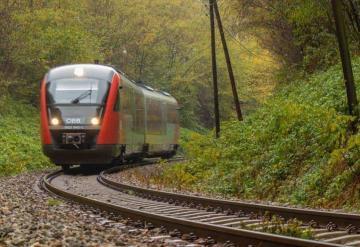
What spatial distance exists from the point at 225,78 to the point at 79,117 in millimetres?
31480

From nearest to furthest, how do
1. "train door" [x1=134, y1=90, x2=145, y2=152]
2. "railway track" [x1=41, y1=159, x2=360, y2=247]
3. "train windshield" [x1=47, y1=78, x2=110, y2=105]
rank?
"railway track" [x1=41, y1=159, x2=360, y2=247], "train windshield" [x1=47, y1=78, x2=110, y2=105], "train door" [x1=134, y1=90, x2=145, y2=152]

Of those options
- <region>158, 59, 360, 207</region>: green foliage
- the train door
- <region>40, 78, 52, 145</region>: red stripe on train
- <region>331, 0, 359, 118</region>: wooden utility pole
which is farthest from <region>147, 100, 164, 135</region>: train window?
<region>331, 0, 359, 118</region>: wooden utility pole

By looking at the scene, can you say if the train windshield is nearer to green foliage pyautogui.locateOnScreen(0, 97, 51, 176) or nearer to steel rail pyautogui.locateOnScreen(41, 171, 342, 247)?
green foliage pyautogui.locateOnScreen(0, 97, 51, 176)

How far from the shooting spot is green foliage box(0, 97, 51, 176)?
2160 cm

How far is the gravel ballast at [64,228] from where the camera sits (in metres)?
6.33

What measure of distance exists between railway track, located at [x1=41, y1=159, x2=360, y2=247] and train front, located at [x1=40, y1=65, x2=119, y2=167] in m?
5.67

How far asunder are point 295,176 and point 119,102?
7.87 m

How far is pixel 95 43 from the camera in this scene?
35.8 m

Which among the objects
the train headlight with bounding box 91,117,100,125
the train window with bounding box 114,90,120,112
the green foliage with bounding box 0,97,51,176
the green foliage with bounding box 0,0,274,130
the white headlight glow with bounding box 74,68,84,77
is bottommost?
the green foliage with bounding box 0,97,51,176

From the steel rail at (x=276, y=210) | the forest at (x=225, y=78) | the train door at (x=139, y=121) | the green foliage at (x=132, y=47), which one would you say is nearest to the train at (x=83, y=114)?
the train door at (x=139, y=121)

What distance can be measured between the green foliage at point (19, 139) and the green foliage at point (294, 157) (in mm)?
6238

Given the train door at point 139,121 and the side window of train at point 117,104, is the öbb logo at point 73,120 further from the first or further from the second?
the train door at point 139,121

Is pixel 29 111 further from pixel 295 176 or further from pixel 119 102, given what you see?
pixel 295 176

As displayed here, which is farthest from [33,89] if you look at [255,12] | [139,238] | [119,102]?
[139,238]
